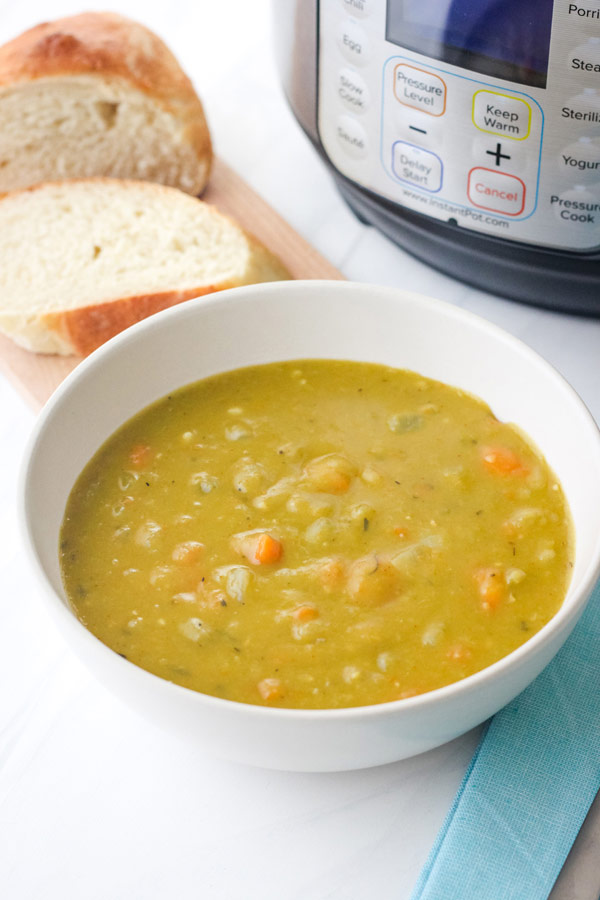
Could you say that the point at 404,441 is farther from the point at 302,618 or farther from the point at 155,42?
the point at 155,42

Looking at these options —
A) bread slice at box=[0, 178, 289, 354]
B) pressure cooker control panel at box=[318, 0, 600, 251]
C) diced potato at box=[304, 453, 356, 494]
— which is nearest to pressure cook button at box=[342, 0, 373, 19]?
pressure cooker control panel at box=[318, 0, 600, 251]

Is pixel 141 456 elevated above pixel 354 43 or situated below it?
below

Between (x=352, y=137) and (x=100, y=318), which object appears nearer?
(x=352, y=137)

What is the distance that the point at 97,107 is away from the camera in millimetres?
2080

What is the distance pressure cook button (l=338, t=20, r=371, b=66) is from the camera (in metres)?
1.59

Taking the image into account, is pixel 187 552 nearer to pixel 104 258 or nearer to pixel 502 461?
pixel 502 461

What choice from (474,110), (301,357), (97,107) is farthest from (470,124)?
(97,107)

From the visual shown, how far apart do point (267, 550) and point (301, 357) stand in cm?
39

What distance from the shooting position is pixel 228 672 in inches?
46.5

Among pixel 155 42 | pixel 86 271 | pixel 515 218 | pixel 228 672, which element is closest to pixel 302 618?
pixel 228 672

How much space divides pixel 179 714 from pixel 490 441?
0.59 m

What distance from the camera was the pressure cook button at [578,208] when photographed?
154cm

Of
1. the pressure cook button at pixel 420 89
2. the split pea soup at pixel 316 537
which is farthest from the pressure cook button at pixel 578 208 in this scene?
the split pea soup at pixel 316 537

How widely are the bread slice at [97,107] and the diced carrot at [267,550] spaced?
42.5 inches
